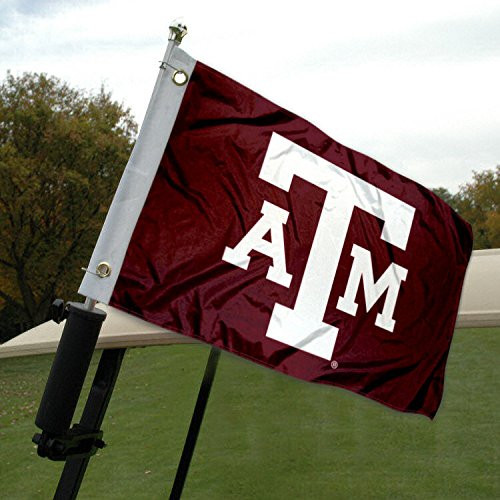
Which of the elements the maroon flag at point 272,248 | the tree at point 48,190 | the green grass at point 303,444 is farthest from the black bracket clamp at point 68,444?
the tree at point 48,190

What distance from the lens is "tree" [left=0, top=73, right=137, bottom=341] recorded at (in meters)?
23.8

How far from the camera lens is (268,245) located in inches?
91.7

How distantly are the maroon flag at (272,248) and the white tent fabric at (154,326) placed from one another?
53 cm

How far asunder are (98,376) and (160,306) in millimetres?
991

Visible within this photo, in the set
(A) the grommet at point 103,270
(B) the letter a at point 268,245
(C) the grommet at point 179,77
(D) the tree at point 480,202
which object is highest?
(D) the tree at point 480,202

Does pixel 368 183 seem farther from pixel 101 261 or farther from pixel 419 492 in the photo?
pixel 419 492

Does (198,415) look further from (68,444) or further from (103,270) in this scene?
(103,270)

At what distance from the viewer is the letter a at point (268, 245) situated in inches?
90.2

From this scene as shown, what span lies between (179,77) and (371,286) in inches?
31.8

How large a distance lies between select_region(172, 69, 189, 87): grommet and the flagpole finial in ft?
0.25

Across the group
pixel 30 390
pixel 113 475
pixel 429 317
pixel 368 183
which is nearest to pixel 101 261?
pixel 368 183

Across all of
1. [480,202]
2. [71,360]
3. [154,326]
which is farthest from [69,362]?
[480,202]

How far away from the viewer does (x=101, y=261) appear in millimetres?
2174

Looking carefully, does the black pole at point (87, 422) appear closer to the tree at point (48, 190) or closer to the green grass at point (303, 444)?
the green grass at point (303, 444)
